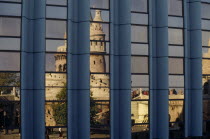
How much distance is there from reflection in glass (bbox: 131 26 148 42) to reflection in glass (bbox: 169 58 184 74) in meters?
2.26

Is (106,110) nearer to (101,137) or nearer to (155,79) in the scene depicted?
(101,137)

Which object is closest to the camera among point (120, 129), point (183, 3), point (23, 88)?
point (23, 88)

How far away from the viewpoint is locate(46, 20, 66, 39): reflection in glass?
68.4 ft

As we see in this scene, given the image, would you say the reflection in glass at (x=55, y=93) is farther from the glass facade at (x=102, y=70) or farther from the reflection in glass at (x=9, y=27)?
the reflection in glass at (x=9, y=27)

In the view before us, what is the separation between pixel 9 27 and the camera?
2034 cm

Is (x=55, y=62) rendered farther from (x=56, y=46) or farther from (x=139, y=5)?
(x=139, y=5)

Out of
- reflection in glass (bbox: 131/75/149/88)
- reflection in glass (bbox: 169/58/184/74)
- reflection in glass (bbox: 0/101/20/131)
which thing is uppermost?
reflection in glass (bbox: 169/58/184/74)

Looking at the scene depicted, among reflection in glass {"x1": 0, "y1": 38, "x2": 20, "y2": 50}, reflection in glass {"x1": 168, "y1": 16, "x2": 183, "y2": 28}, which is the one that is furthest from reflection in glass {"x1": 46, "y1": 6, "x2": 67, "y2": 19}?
reflection in glass {"x1": 168, "y1": 16, "x2": 183, "y2": 28}

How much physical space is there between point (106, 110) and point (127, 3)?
253 inches

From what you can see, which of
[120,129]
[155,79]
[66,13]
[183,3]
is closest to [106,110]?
[120,129]

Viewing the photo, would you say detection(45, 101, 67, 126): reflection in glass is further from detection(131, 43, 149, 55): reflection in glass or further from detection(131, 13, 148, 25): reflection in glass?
detection(131, 13, 148, 25): reflection in glass

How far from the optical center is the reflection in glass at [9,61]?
66.1 feet

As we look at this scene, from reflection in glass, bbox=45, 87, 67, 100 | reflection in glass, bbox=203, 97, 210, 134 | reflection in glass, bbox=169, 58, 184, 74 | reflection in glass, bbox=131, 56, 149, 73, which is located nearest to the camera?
reflection in glass, bbox=45, 87, 67, 100

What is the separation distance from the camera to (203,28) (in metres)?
24.6
